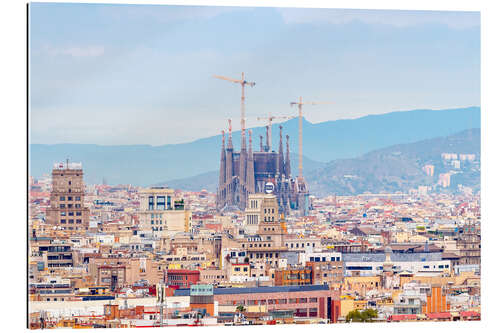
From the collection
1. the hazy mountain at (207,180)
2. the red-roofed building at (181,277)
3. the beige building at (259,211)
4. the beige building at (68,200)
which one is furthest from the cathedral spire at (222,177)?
the red-roofed building at (181,277)

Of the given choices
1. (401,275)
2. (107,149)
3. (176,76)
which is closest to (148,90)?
(176,76)

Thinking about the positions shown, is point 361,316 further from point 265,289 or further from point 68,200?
point 68,200

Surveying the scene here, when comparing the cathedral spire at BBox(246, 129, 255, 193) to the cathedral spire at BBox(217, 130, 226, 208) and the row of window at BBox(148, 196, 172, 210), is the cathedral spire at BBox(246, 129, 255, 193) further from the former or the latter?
the row of window at BBox(148, 196, 172, 210)

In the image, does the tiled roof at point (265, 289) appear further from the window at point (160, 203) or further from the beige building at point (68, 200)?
the window at point (160, 203)

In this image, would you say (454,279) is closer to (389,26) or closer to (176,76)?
(389,26)

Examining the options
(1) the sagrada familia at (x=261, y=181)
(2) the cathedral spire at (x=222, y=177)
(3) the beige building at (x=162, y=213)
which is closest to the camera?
(3) the beige building at (x=162, y=213)

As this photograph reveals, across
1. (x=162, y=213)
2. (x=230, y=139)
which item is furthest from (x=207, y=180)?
(x=230, y=139)
